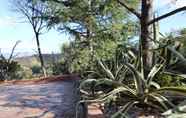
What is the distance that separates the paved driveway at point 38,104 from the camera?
5.98m

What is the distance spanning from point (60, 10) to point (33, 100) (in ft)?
36.7

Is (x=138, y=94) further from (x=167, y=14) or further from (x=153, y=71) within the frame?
(x=167, y=14)

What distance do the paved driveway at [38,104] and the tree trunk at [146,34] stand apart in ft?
A: 4.45

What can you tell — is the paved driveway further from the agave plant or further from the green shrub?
the green shrub

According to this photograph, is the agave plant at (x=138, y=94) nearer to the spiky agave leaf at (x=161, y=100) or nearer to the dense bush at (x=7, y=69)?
the spiky agave leaf at (x=161, y=100)

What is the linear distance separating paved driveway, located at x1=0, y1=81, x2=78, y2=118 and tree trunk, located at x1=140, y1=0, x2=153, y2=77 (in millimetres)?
1356

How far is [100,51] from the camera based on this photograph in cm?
1820

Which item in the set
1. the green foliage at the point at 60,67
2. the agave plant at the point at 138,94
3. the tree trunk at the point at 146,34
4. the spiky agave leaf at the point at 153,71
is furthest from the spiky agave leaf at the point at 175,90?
the green foliage at the point at 60,67

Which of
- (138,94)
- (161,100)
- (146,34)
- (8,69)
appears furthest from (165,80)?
(8,69)

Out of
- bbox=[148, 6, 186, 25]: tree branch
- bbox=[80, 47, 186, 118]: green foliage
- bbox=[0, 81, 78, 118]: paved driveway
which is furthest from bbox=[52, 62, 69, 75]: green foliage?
bbox=[80, 47, 186, 118]: green foliage

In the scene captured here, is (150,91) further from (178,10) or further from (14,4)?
(14,4)

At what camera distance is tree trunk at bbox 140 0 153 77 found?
6.32 m

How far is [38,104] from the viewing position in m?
6.76

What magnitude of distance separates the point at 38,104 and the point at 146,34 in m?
2.11
